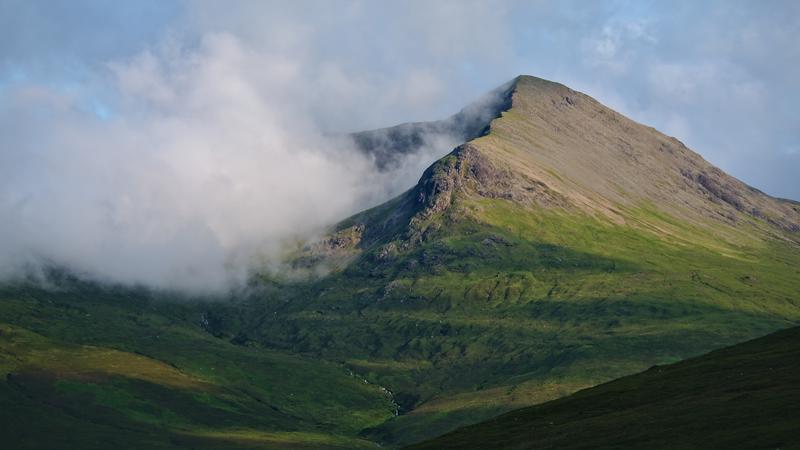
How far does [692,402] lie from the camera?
127 meters

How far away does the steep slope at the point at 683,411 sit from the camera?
341 feet

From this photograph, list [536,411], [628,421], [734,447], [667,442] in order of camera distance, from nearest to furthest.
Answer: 1. [734,447]
2. [667,442]
3. [628,421]
4. [536,411]

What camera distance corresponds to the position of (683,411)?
122 metres

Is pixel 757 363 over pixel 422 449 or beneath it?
over

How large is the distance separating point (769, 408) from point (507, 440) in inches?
1639

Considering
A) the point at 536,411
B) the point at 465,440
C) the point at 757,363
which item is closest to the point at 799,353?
the point at 757,363

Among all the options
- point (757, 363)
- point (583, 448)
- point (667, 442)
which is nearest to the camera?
point (667, 442)

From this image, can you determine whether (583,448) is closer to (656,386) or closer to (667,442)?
(667,442)

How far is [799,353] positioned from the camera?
144m

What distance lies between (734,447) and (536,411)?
66301 millimetres

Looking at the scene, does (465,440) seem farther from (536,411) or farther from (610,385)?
(610,385)

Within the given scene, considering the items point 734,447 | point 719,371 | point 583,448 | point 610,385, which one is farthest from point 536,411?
point 734,447

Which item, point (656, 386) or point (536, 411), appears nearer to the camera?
point (656, 386)

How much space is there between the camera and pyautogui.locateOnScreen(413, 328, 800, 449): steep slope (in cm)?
10400
